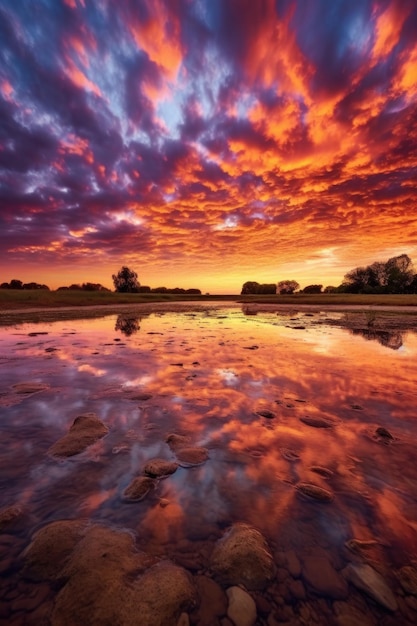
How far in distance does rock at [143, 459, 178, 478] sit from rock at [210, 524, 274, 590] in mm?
874

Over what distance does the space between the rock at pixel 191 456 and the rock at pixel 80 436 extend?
102cm

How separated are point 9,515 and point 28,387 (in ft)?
11.1

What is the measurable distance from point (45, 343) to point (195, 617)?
9613mm

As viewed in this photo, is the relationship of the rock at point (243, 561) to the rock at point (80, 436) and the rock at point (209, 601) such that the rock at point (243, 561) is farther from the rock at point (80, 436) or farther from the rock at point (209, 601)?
the rock at point (80, 436)

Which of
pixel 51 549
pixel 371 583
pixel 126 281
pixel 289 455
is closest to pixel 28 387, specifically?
pixel 51 549

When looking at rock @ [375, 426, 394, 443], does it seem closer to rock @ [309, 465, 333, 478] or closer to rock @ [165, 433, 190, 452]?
rock @ [309, 465, 333, 478]

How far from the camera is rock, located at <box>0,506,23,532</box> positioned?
6.67 ft

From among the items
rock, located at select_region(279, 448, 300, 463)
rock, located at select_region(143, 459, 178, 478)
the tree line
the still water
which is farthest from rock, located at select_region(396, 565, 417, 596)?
the tree line

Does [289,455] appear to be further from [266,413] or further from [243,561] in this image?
[243,561]

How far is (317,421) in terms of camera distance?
12.4ft

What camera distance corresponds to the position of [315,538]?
6.45 feet

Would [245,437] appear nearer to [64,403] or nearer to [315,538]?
[315,538]

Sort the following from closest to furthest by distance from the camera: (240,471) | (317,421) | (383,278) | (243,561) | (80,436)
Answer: (243,561), (240,471), (80,436), (317,421), (383,278)

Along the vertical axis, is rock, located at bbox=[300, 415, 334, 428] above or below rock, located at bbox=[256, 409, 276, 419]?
below
